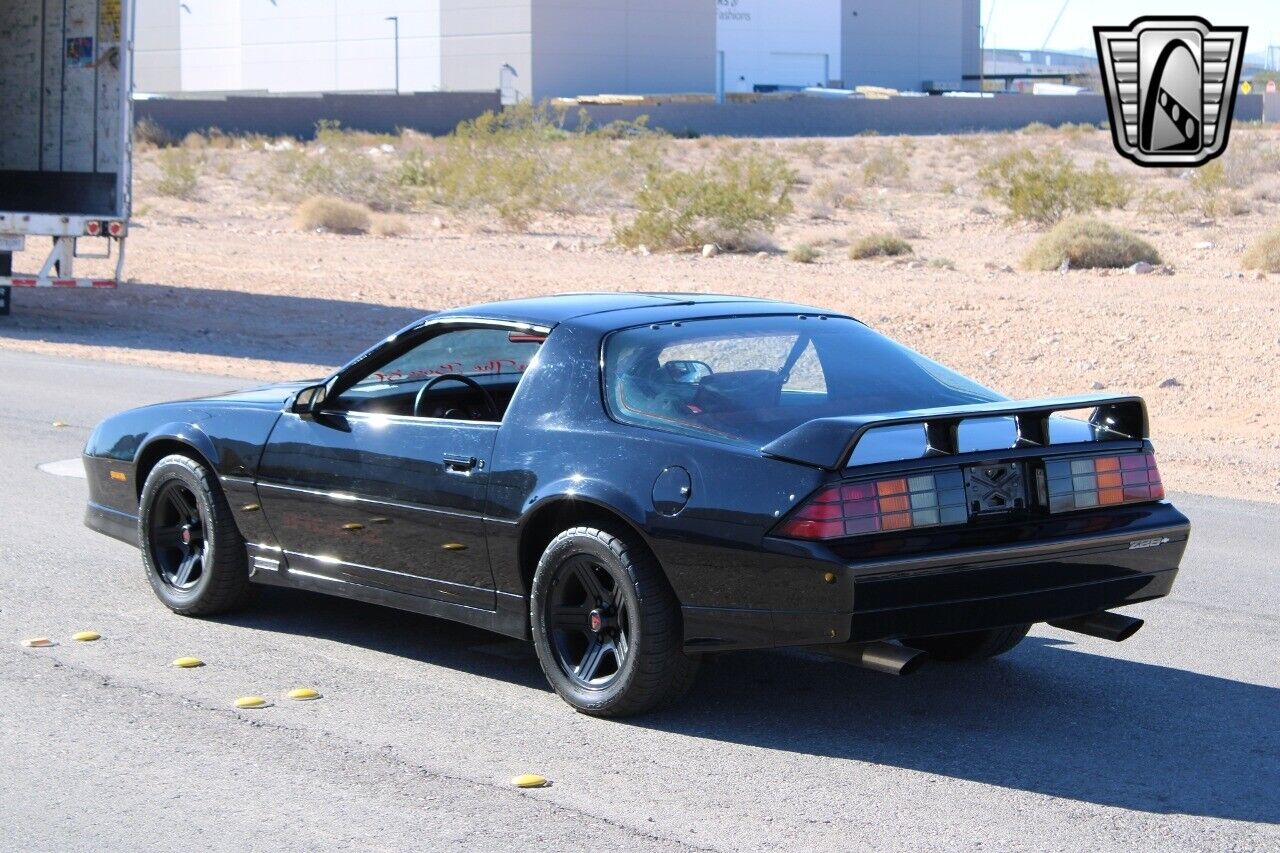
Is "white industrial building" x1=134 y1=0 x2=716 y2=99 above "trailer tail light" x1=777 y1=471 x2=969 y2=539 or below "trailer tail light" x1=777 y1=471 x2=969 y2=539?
above

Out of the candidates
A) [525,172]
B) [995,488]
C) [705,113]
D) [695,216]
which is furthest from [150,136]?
[995,488]

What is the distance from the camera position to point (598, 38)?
8044 centimetres

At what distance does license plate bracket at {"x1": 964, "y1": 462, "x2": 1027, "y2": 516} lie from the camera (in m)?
5.33

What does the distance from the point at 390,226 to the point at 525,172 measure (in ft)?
15.8

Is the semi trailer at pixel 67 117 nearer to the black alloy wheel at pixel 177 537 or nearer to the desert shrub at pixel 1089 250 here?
the black alloy wheel at pixel 177 537

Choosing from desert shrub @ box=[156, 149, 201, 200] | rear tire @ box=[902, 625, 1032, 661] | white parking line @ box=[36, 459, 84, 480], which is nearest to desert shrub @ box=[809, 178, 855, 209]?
desert shrub @ box=[156, 149, 201, 200]

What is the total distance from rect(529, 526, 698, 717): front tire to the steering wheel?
99 cm

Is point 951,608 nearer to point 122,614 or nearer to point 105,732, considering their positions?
point 105,732

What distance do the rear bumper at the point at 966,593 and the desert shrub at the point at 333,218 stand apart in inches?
1243

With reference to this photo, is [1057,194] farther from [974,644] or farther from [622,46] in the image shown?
[622,46]

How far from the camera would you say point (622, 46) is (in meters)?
81.6

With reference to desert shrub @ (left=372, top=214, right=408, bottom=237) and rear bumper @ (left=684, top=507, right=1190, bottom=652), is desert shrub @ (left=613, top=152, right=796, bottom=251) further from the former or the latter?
rear bumper @ (left=684, top=507, right=1190, bottom=652)

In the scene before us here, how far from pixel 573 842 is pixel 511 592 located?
1.45 meters

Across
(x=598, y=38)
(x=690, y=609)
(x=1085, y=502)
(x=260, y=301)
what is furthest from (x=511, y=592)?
(x=598, y=38)
